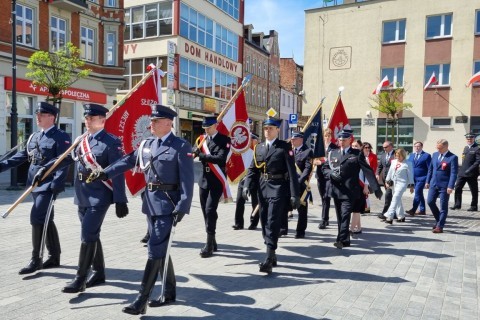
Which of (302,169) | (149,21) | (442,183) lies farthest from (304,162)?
(149,21)

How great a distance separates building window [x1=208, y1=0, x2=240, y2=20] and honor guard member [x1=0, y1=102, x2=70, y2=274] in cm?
3181

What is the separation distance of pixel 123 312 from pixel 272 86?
5095 cm

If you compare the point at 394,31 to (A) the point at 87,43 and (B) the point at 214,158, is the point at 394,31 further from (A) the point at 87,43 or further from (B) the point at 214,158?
(B) the point at 214,158

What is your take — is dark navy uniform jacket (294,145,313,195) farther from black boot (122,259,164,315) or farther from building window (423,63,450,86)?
building window (423,63,450,86)

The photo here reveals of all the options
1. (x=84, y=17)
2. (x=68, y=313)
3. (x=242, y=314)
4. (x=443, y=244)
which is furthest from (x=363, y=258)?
(x=84, y=17)

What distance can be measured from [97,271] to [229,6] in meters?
35.9

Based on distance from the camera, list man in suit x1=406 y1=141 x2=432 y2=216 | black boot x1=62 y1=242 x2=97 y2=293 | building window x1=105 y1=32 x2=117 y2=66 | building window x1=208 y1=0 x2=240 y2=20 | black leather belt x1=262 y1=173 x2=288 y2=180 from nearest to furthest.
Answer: black boot x1=62 y1=242 x2=97 y2=293 → black leather belt x1=262 y1=173 x2=288 y2=180 → man in suit x1=406 y1=141 x2=432 y2=216 → building window x1=105 y1=32 x2=117 y2=66 → building window x1=208 y1=0 x2=240 y2=20

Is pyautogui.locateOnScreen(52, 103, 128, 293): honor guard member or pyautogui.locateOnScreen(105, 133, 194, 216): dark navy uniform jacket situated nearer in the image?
pyautogui.locateOnScreen(105, 133, 194, 216): dark navy uniform jacket

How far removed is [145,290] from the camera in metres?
4.07

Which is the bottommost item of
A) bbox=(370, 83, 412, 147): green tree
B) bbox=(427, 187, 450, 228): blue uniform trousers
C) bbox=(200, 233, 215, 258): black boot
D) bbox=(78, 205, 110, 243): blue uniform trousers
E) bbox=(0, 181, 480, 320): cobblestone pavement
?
bbox=(0, 181, 480, 320): cobblestone pavement

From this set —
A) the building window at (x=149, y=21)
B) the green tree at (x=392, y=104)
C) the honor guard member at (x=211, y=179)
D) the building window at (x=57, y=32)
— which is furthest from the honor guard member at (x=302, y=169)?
the building window at (x=149, y=21)

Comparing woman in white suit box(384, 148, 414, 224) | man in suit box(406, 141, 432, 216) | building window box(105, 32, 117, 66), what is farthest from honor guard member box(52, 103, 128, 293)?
building window box(105, 32, 117, 66)

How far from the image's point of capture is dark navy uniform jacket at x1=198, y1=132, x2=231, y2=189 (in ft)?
20.9

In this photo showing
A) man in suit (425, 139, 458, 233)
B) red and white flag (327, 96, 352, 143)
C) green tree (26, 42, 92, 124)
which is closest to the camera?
man in suit (425, 139, 458, 233)
